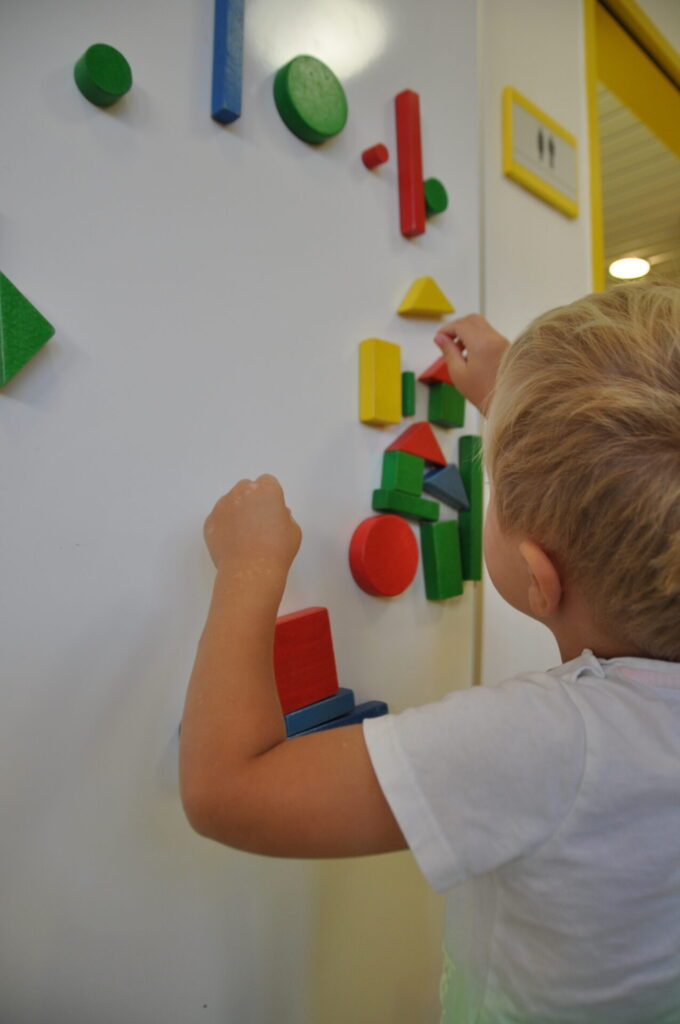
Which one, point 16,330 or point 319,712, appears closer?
point 16,330

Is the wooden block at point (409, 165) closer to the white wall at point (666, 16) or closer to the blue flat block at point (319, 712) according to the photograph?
the blue flat block at point (319, 712)

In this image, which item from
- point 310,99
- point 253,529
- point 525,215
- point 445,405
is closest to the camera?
point 253,529

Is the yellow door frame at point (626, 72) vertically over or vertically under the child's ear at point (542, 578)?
over

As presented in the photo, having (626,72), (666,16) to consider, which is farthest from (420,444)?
(666,16)

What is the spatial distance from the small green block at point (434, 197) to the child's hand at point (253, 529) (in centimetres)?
37

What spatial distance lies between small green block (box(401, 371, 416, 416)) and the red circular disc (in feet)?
0.36

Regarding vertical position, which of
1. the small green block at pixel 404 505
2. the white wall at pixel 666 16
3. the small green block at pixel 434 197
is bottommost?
the small green block at pixel 404 505

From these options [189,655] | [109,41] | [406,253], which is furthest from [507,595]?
[109,41]

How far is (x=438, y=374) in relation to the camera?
0.66 meters

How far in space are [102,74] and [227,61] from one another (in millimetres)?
118

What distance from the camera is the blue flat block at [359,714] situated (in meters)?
0.54

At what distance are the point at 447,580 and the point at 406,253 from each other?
13.4 inches

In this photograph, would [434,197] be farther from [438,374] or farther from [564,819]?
[564,819]

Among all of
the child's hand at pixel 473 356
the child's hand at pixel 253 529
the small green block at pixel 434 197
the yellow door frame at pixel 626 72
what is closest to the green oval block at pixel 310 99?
the small green block at pixel 434 197
